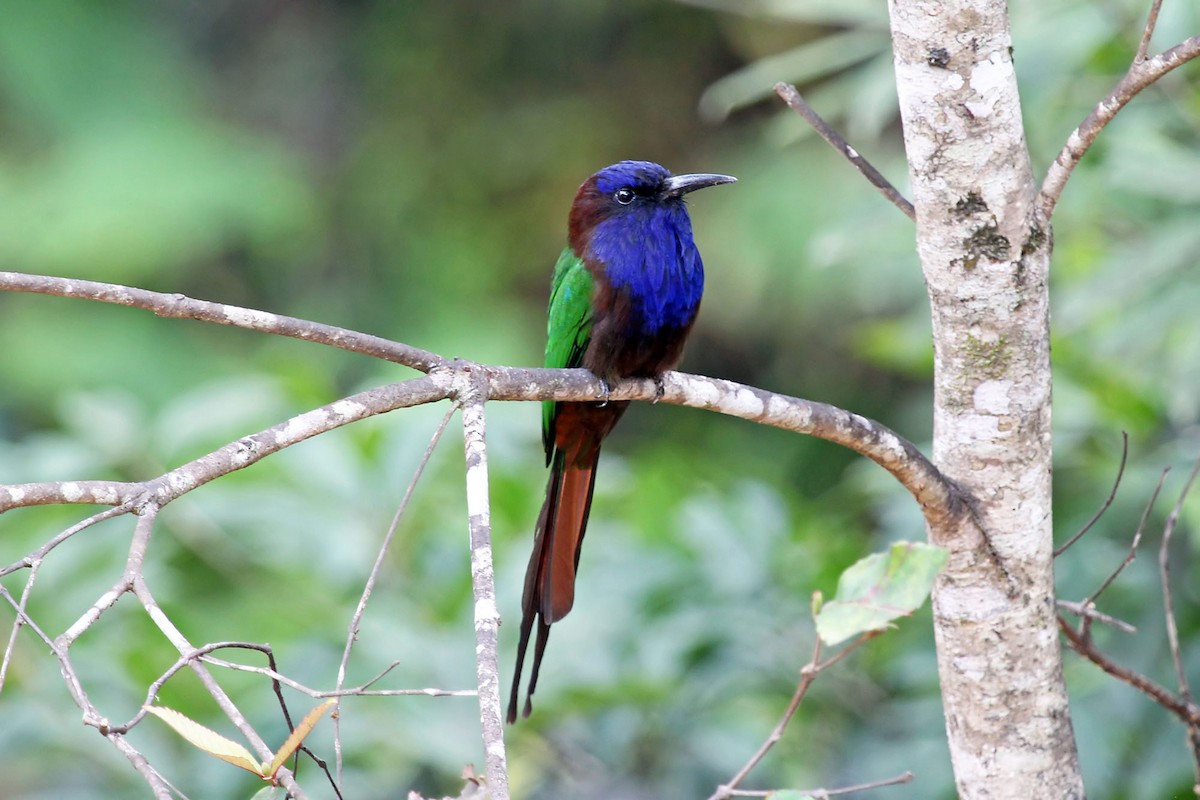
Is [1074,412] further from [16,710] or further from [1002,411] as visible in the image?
[16,710]

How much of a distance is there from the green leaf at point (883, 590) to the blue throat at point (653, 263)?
81 cm

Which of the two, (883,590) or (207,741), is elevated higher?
(883,590)

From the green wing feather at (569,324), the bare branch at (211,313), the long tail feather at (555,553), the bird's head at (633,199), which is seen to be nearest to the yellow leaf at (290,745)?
the bare branch at (211,313)

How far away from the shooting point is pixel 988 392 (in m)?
1.45

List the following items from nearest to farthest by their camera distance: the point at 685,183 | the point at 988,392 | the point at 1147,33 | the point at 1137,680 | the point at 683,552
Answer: the point at 1147,33, the point at 988,392, the point at 1137,680, the point at 685,183, the point at 683,552

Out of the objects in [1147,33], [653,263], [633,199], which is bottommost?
[1147,33]

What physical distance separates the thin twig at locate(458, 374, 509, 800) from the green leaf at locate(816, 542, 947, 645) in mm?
405

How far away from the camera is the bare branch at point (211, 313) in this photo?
1.08 m

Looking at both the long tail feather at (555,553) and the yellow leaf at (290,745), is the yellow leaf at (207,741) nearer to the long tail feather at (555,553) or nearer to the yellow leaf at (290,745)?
the yellow leaf at (290,745)

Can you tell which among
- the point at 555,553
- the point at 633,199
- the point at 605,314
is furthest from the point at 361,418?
the point at 633,199

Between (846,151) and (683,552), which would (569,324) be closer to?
(683,552)

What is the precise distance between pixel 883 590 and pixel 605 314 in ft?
2.94

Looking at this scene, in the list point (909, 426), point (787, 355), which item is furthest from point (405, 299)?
point (909, 426)

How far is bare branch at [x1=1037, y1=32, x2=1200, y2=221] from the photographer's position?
128 centimetres
